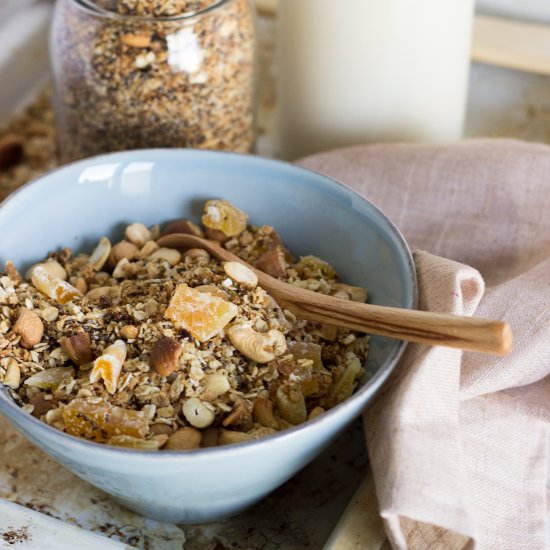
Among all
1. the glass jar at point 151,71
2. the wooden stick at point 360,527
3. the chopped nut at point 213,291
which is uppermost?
the glass jar at point 151,71

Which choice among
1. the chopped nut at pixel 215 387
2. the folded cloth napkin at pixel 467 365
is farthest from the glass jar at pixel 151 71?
the chopped nut at pixel 215 387

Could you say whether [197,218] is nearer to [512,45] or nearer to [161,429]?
[161,429]

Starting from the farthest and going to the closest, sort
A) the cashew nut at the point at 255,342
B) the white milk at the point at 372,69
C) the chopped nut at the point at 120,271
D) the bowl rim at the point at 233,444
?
the white milk at the point at 372,69 → the chopped nut at the point at 120,271 → the cashew nut at the point at 255,342 → the bowl rim at the point at 233,444

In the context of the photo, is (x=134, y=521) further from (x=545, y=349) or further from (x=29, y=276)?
(x=545, y=349)

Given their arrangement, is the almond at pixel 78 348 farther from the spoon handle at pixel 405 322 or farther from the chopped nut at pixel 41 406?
the spoon handle at pixel 405 322

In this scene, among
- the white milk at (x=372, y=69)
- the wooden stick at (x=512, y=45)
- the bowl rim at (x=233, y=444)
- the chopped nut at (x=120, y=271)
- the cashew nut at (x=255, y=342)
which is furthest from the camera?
the wooden stick at (x=512, y=45)

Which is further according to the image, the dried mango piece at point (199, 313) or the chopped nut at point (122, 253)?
the chopped nut at point (122, 253)

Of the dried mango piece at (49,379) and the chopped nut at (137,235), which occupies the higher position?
the chopped nut at (137,235)

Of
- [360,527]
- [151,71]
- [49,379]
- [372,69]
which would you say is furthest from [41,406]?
[372,69]

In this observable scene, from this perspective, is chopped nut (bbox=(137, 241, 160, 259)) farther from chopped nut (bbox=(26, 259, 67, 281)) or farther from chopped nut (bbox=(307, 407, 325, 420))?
chopped nut (bbox=(307, 407, 325, 420))
